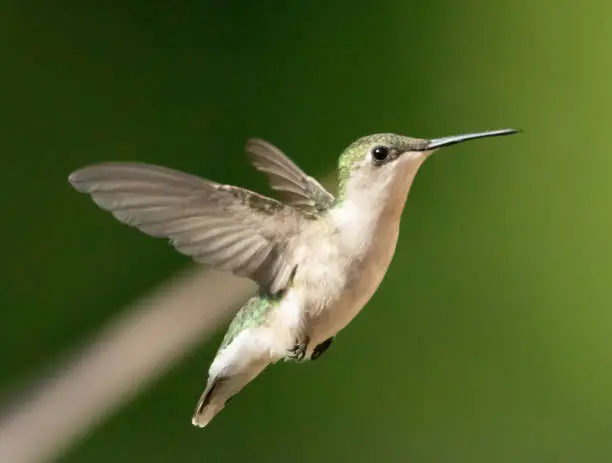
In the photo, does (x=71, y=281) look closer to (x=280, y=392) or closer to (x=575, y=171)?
(x=280, y=392)

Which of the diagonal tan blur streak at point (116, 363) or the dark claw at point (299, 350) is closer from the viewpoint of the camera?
the dark claw at point (299, 350)

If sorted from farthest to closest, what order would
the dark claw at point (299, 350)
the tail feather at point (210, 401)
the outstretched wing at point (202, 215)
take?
the tail feather at point (210, 401)
the dark claw at point (299, 350)
the outstretched wing at point (202, 215)


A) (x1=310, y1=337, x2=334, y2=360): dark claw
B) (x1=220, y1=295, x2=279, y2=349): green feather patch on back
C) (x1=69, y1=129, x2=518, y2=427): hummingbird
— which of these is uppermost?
(x1=69, y1=129, x2=518, y2=427): hummingbird

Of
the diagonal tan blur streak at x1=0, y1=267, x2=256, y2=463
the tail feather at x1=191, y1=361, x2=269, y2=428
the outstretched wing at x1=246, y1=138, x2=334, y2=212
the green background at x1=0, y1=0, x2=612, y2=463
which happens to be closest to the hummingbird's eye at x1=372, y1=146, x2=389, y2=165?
the outstretched wing at x1=246, y1=138, x2=334, y2=212

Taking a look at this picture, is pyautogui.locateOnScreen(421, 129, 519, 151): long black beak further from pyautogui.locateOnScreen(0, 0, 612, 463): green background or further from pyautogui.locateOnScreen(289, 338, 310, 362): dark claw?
pyautogui.locateOnScreen(0, 0, 612, 463): green background

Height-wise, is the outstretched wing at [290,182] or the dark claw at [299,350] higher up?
the outstretched wing at [290,182]

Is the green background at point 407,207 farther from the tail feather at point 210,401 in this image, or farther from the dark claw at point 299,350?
the dark claw at point 299,350

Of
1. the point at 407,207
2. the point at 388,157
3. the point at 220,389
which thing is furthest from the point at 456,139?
the point at 407,207

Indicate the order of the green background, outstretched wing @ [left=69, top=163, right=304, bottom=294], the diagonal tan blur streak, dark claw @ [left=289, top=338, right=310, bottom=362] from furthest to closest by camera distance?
the green background < the diagonal tan blur streak < dark claw @ [left=289, top=338, right=310, bottom=362] < outstretched wing @ [left=69, top=163, right=304, bottom=294]

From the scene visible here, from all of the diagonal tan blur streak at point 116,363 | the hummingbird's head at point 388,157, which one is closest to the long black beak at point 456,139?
the hummingbird's head at point 388,157
